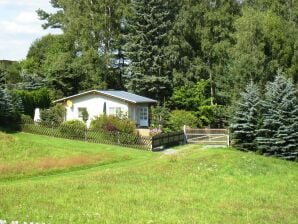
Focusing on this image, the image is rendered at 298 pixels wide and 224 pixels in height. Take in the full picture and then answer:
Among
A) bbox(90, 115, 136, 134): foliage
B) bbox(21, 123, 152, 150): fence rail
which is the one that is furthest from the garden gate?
bbox(21, 123, 152, 150): fence rail

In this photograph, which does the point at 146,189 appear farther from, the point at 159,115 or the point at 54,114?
the point at 159,115

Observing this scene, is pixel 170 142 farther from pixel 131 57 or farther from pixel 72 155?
pixel 131 57

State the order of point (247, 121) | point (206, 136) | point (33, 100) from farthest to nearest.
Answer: point (33, 100) < point (206, 136) < point (247, 121)

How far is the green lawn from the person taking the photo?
47.2 feet

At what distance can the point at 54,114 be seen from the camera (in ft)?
155

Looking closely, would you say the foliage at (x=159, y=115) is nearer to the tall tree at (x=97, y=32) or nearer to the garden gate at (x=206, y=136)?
the garden gate at (x=206, y=136)

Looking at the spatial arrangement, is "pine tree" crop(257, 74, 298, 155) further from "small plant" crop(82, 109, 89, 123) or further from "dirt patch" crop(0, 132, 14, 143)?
"dirt patch" crop(0, 132, 14, 143)

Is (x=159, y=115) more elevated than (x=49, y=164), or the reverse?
(x=159, y=115)

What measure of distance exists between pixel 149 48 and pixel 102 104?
1232 centimetres

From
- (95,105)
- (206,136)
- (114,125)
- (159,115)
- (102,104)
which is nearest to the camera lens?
(114,125)

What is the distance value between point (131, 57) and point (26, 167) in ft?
111

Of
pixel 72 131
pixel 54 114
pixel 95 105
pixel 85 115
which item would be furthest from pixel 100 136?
pixel 85 115

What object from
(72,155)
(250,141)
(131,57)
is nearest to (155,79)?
(131,57)

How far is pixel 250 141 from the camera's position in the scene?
130 ft
